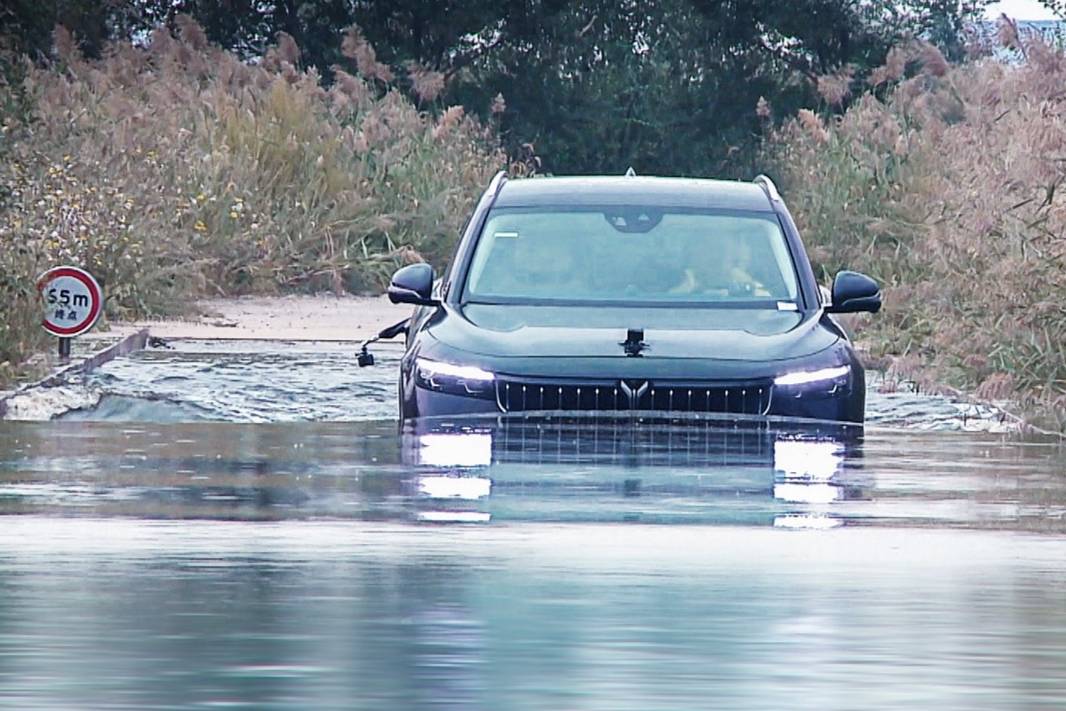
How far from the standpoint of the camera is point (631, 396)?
503 inches

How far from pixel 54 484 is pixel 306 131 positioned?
67.7 feet

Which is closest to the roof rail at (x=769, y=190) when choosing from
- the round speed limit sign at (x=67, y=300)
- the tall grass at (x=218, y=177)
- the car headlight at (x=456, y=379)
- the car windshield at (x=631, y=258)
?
the car windshield at (x=631, y=258)

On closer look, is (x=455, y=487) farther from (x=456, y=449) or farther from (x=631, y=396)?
(x=631, y=396)

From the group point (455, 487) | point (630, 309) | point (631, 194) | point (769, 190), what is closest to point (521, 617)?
point (455, 487)

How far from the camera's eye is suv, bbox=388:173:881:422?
12.9 metres

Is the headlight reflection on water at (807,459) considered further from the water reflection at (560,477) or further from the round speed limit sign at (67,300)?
the round speed limit sign at (67,300)

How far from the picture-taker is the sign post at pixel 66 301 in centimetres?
2033

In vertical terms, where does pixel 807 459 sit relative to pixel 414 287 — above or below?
below

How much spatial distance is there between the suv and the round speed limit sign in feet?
18.7

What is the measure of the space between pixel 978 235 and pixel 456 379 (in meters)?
8.31

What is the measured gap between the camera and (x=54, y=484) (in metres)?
12.4

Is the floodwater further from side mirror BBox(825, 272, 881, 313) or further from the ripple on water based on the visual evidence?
the ripple on water

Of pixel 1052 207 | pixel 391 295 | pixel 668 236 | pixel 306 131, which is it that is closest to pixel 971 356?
pixel 1052 207

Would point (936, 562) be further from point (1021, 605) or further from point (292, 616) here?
point (292, 616)
